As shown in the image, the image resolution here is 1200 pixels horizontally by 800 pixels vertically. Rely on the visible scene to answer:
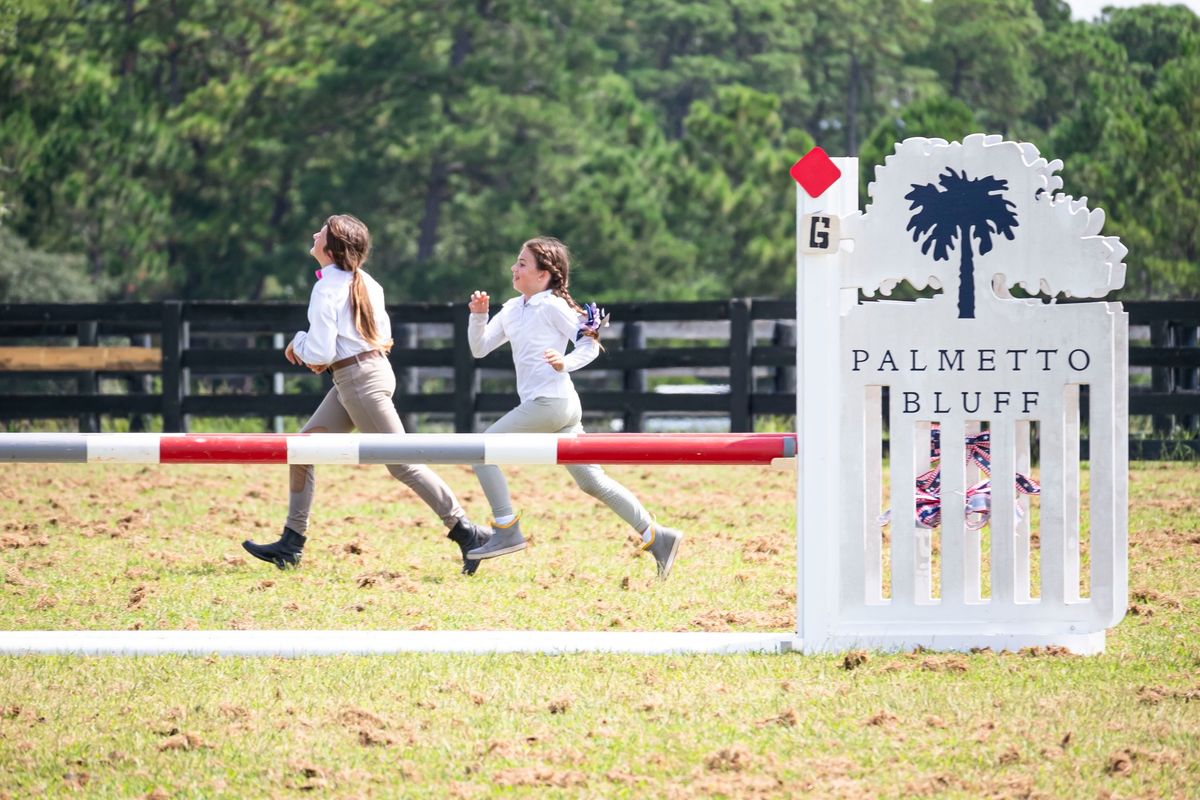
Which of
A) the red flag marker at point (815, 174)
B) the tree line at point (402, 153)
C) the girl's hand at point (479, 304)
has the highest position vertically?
the tree line at point (402, 153)

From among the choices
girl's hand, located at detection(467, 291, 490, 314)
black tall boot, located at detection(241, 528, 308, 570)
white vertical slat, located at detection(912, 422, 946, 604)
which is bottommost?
black tall boot, located at detection(241, 528, 308, 570)

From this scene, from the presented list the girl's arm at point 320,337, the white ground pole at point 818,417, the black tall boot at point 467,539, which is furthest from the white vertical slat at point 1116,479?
the girl's arm at point 320,337

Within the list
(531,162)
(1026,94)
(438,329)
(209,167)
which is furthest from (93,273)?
(1026,94)

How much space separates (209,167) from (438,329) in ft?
54.1

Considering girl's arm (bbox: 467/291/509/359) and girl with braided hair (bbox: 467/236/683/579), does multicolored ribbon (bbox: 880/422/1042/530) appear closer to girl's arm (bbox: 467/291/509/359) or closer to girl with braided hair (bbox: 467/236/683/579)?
girl with braided hair (bbox: 467/236/683/579)

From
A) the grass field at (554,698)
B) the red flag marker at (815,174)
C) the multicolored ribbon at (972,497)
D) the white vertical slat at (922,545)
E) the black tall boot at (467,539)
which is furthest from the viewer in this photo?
the black tall boot at (467,539)

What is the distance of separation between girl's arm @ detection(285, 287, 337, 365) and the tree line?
25230mm

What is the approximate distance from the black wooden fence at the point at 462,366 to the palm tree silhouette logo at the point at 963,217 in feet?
29.1

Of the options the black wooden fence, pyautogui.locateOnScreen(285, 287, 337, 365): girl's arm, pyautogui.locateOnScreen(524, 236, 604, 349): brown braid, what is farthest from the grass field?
the black wooden fence

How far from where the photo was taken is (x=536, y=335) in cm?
739

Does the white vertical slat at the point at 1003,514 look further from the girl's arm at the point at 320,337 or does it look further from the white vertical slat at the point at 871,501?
the girl's arm at the point at 320,337

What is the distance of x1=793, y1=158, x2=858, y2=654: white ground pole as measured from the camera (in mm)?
5512

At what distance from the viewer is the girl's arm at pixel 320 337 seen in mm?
7391

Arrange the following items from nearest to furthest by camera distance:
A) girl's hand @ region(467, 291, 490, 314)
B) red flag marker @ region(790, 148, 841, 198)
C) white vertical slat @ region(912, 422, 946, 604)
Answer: red flag marker @ region(790, 148, 841, 198) → white vertical slat @ region(912, 422, 946, 604) → girl's hand @ region(467, 291, 490, 314)
